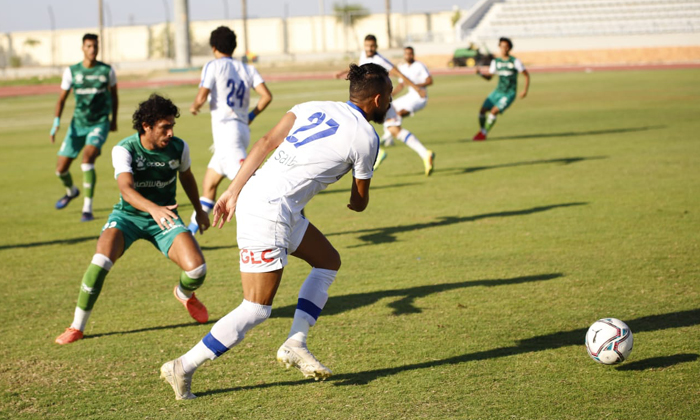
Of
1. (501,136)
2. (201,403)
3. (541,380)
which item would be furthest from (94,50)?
(501,136)

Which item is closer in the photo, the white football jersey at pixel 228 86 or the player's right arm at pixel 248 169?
the player's right arm at pixel 248 169

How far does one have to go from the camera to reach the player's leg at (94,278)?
5410mm

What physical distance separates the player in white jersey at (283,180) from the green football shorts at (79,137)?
21.7ft

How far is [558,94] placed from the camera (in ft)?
93.0

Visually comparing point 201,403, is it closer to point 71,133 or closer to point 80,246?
point 80,246

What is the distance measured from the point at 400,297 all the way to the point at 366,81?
2.63 m

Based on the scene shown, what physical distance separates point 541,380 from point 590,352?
0.46 m

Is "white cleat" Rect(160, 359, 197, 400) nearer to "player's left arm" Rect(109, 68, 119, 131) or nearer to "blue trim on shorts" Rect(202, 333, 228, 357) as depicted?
"blue trim on shorts" Rect(202, 333, 228, 357)

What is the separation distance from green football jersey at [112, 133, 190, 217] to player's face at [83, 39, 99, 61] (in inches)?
189

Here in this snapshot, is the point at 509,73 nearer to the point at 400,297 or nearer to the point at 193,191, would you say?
the point at 400,297

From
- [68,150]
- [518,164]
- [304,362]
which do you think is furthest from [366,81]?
[518,164]

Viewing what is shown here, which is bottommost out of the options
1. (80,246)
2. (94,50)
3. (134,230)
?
(80,246)

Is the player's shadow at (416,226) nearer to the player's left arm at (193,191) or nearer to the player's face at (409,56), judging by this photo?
the player's left arm at (193,191)

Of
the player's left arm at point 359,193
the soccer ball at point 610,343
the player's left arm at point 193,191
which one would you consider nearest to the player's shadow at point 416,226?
the player's left arm at point 193,191
